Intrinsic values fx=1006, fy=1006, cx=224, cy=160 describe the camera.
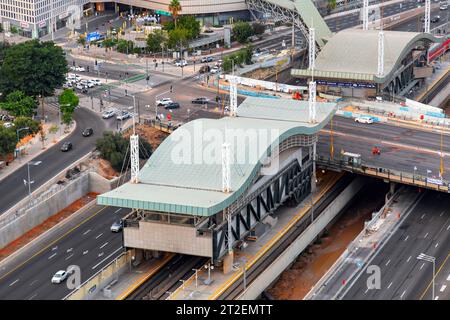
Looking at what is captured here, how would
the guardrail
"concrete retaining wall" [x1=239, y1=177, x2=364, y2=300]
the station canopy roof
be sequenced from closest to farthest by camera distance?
the station canopy roof
"concrete retaining wall" [x1=239, y1=177, x2=364, y2=300]
the guardrail

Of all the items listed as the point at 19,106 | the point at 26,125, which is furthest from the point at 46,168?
the point at 19,106

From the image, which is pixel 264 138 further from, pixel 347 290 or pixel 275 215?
pixel 347 290

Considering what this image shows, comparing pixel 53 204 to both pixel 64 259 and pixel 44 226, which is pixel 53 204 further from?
pixel 64 259

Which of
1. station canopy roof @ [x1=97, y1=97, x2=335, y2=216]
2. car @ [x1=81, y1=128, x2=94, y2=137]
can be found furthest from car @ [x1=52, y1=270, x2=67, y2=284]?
car @ [x1=81, y1=128, x2=94, y2=137]

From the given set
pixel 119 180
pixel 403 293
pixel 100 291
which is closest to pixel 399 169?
pixel 403 293

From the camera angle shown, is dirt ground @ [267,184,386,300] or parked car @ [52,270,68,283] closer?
parked car @ [52,270,68,283]

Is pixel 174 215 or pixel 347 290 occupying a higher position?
pixel 174 215

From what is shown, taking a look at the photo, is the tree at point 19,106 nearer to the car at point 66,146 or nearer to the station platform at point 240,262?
the car at point 66,146

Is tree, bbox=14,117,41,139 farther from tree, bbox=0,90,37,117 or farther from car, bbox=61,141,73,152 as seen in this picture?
tree, bbox=0,90,37,117

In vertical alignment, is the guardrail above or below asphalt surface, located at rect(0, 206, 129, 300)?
above
